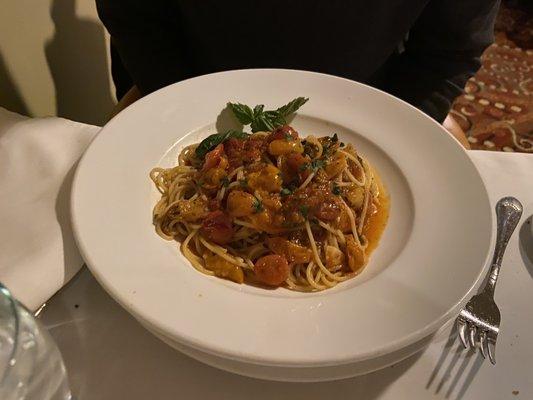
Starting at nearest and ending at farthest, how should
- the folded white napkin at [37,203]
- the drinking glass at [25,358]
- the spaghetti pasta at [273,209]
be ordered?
the drinking glass at [25,358]
the folded white napkin at [37,203]
the spaghetti pasta at [273,209]

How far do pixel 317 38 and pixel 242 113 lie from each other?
512 millimetres

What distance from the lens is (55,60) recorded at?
204 centimetres

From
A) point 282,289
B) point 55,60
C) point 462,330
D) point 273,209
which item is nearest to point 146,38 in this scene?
point 55,60

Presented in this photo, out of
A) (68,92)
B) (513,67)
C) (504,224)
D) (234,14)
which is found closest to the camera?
(504,224)

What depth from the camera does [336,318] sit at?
888 millimetres

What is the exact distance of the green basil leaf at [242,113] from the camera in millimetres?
1327

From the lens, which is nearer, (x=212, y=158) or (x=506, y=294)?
(x=506, y=294)

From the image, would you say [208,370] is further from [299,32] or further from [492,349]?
[299,32]

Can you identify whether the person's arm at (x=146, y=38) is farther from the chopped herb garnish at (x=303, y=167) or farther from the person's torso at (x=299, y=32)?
the chopped herb garnish at (x=303, y=167)

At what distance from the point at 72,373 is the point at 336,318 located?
17.7 inches

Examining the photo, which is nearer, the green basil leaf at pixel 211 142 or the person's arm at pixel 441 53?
the green basil leaf at pixel 211 142

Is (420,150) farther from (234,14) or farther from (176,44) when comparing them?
(176,44)

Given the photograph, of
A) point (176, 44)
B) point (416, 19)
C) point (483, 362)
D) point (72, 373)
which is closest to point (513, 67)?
point (416, 19)

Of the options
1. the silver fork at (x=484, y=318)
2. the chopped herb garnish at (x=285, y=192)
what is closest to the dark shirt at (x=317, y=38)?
the chopped herb garnish at (x=285, y=192)
